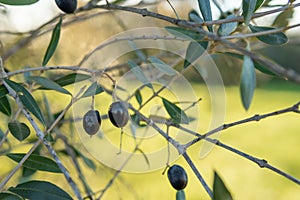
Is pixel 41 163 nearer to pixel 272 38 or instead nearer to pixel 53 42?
pixel 53 42

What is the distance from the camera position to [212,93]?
817 mm

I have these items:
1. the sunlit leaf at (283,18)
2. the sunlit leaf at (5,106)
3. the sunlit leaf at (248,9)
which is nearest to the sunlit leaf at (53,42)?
the sunlit leaf at (5,106)

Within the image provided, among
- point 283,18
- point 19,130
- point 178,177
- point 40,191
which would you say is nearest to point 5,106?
point 19,130

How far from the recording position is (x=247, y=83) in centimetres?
54

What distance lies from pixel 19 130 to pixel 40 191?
0.10 metres

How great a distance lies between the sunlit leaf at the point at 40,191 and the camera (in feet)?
2.06

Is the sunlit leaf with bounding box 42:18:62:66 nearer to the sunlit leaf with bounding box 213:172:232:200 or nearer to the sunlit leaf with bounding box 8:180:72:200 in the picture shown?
the sunlit leaf with bounding box 8:180:72:200

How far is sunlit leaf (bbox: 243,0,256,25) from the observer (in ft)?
1.87

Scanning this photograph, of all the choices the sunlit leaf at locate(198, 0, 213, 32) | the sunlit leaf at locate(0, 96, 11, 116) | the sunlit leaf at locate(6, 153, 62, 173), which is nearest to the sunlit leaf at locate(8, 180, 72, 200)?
the sunlit leaf at locate(6, 153, 62, 173)

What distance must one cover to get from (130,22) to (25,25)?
37cm

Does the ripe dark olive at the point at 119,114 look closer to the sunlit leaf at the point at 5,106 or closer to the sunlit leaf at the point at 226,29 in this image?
the sunlit leaf at the point at 226,29

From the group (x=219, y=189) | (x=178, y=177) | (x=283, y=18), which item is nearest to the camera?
(x=219, y=189)

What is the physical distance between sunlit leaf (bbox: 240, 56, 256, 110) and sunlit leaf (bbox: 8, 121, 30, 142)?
31 cm

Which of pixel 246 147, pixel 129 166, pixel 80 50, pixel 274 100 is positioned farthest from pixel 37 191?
pixel 274 100
